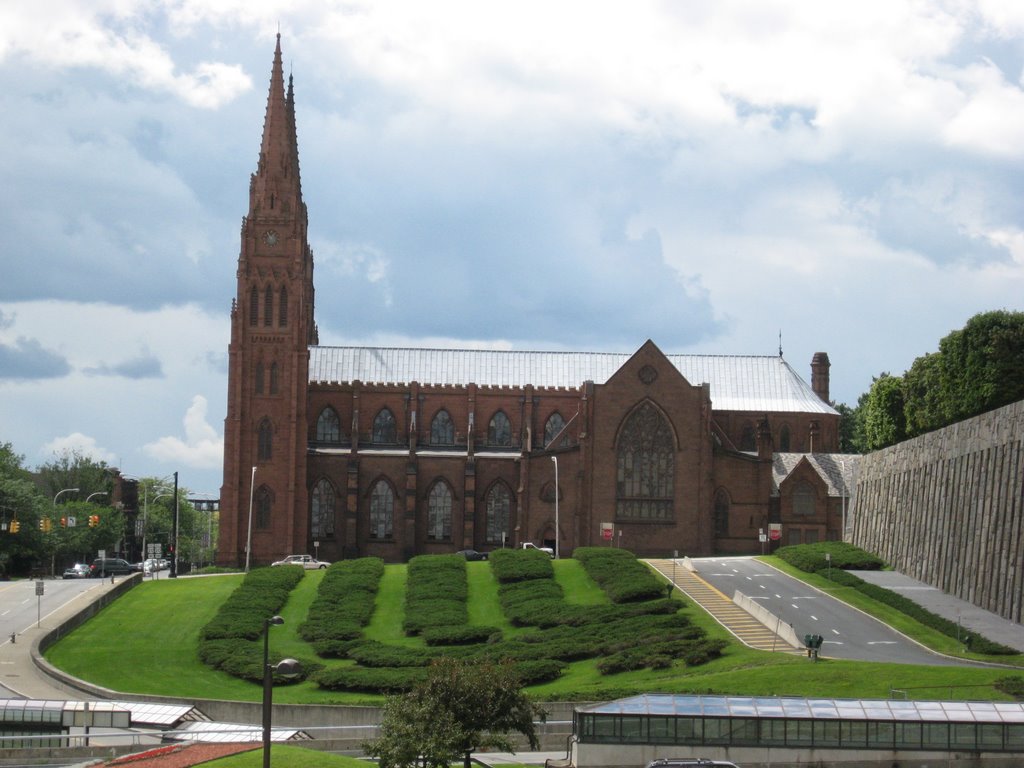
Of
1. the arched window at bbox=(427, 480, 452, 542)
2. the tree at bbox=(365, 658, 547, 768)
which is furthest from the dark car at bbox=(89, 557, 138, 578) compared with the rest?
the tree at bbox=(365, 658, 547, 768)

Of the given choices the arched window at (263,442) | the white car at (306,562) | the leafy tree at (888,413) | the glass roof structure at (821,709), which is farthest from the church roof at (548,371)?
the glass roof structure at (821,709)

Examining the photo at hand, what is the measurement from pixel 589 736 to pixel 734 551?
57937 millimetres

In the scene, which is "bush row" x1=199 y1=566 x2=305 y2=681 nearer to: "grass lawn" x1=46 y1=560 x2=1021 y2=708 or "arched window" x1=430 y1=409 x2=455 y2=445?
"grass lawn" x1=46 y1=560 x2=1021 y2=708

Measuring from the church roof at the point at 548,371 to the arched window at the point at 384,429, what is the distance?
2.67m

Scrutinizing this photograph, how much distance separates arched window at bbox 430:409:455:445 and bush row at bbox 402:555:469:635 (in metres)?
20.9

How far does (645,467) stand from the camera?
3971 inches

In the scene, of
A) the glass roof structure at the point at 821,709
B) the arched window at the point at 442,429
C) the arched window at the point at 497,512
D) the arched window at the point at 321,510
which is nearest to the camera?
the glass roof structure at the point at 821,709

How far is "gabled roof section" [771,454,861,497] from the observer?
10056 centimetres

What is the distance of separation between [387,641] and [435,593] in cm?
833

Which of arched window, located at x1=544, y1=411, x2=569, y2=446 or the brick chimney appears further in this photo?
the brick chimney

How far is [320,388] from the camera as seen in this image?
11038 cm

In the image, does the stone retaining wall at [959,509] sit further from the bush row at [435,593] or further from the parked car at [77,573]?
the parked car at [77,573]

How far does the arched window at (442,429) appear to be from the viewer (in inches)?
4377

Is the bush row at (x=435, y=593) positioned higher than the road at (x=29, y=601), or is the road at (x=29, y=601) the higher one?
the bush row at (x=435, y=593)
